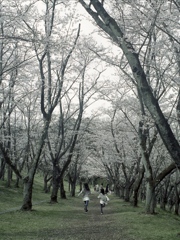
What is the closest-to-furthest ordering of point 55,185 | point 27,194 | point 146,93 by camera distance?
1. point 146,93
2. point 27,194
3. point 55,185

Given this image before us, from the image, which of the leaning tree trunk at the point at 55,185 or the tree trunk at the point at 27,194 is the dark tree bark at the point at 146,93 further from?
the leaning tree trunk at the point at 55,185

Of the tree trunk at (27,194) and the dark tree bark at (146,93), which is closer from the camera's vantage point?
the dark tree bark at (146,93)

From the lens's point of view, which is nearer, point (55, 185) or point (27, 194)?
point (27, 194)

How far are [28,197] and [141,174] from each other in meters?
9.26

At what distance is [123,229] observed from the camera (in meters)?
13.5

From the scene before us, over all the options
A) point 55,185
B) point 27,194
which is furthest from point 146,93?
point 55,185

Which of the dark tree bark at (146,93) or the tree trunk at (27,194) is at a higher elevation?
the dark tree bark at (146,93)

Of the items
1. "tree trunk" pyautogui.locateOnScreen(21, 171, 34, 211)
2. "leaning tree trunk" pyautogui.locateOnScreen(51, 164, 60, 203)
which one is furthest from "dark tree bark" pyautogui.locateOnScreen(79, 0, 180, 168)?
"leaning tree trunk" pyautogui.locateOnScreen(51, 164, 60, 203)

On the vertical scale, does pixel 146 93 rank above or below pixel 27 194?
above

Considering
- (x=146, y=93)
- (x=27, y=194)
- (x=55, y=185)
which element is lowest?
(x=27, y=194)

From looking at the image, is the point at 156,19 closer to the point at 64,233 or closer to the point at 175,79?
the point at 175,79

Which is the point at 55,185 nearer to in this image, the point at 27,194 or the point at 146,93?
the point at 27,194

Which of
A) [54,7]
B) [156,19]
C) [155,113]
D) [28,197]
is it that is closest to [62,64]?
[54,7]

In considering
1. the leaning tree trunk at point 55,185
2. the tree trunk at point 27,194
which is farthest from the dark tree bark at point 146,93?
the leaning tree trunk at point 55,185
